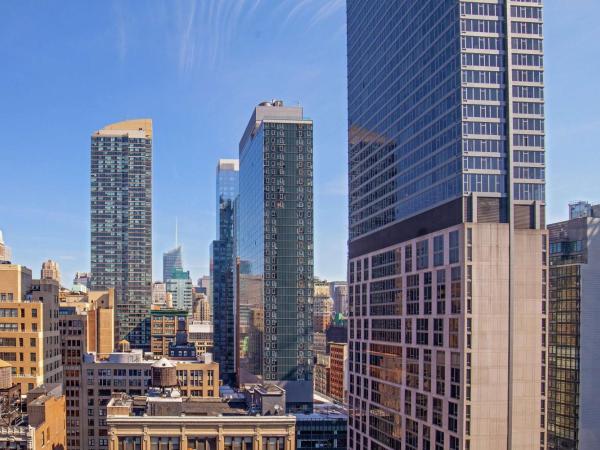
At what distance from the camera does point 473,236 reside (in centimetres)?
8488

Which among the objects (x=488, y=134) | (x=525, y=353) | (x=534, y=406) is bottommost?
(x=534, y=406)

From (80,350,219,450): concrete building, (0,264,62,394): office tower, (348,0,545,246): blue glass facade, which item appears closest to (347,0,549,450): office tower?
(348,0,545,246): blue glass facade

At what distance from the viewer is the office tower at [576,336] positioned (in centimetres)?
11481

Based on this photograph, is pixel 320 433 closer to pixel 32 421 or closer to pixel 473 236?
pixel 32 421

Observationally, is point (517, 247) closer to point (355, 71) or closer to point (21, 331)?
point (355, 71)

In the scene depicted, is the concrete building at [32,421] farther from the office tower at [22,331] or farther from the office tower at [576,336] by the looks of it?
the office tower at [576,336]

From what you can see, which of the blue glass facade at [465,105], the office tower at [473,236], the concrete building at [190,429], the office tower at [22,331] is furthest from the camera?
the office tower at [22,331]

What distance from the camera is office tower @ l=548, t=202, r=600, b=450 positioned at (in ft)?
377

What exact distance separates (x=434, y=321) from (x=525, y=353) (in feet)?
44.4

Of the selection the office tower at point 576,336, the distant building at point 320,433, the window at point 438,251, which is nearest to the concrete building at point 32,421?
the window at point 438,251

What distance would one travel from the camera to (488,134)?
88312 mm

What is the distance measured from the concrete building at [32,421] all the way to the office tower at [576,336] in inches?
3492

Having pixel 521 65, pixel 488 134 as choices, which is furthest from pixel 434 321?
pixel 521 65

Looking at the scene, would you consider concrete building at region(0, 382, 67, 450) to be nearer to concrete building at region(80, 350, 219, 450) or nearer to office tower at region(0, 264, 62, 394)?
office tower at region(0, 264, 62, 394)
